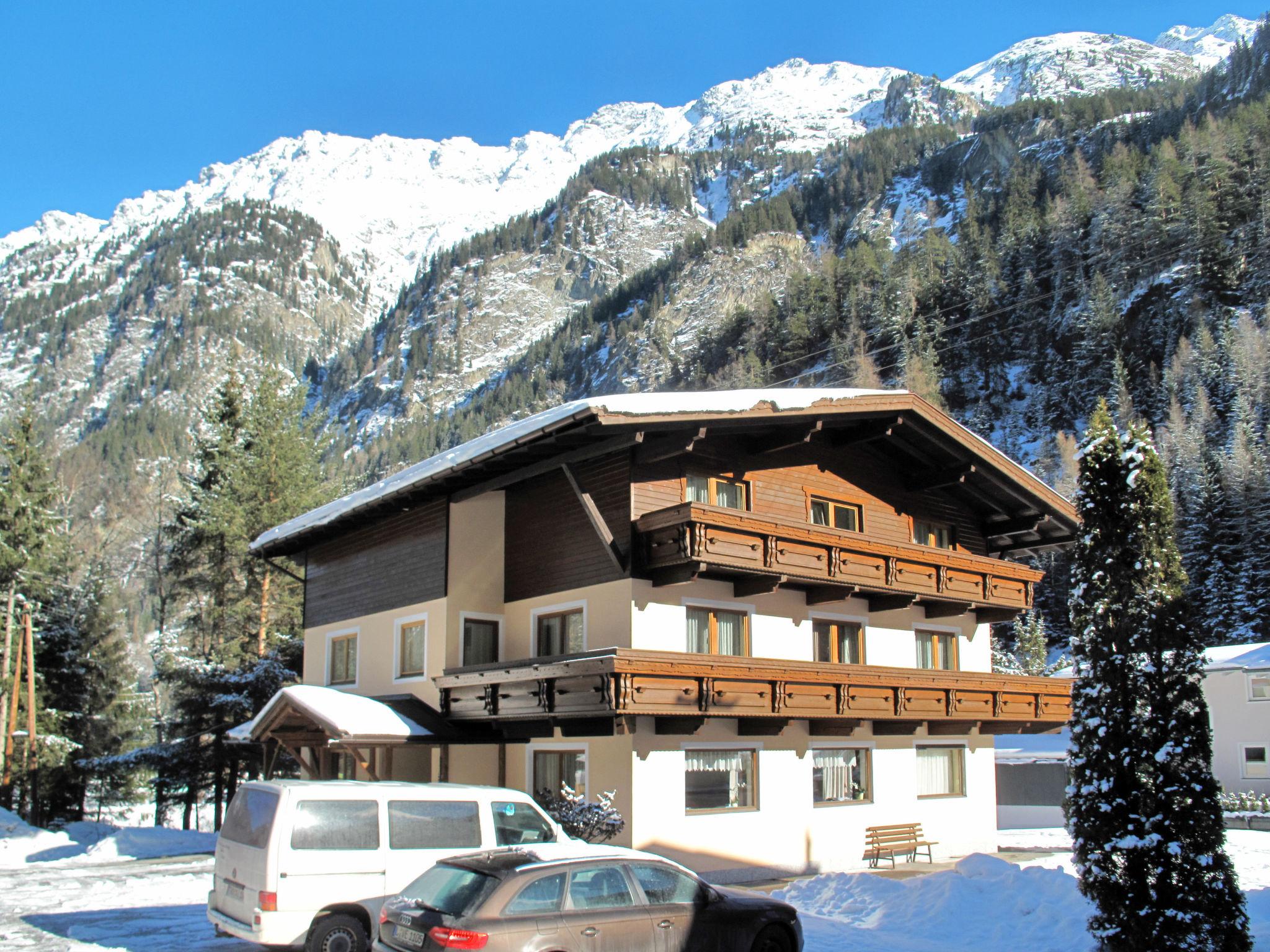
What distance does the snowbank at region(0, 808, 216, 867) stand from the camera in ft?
81.9

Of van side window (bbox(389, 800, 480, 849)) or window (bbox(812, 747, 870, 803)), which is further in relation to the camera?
window (bbox(812, 747, 870, 803))

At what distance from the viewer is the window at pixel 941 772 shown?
951 inches

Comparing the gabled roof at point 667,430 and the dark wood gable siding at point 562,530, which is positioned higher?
the gabled roof at point 667,430

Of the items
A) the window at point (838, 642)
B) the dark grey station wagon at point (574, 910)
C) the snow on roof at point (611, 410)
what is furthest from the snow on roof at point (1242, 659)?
the dark grey station wagon at point (574, 910)

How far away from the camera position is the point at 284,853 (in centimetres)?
1154

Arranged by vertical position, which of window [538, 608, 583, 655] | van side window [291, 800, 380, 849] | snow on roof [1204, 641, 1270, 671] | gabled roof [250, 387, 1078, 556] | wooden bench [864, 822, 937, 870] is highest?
gabled roof [250, 387, 1078, 556]

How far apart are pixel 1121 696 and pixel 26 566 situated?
3541cm

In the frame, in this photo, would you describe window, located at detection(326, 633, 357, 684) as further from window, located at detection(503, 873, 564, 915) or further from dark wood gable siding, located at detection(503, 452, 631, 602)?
window, located at detection(503, 873, 564, 915)

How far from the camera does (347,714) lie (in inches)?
772

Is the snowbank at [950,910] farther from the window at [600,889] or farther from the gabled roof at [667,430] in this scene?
the gabled roof at [667,430]

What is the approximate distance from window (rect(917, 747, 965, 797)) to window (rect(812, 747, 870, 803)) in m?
2.03

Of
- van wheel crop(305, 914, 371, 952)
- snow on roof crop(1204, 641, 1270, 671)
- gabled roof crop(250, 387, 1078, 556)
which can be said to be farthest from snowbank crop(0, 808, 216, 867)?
snow on roof crop(1204, 641, 1270, 671)

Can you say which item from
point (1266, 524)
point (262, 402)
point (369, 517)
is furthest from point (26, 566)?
point (1266, 524)

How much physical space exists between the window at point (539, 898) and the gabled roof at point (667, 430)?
909cm
